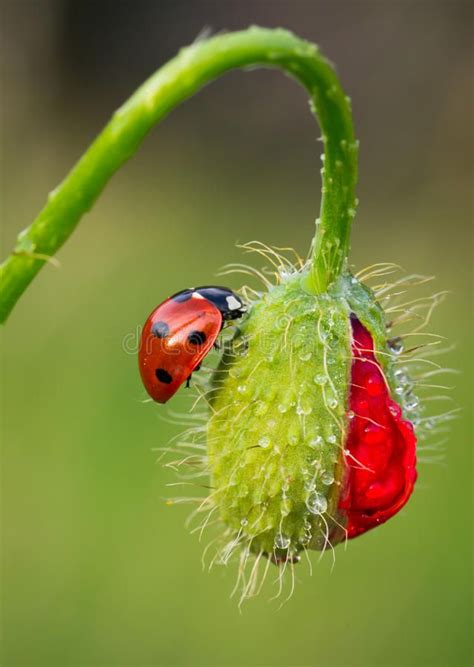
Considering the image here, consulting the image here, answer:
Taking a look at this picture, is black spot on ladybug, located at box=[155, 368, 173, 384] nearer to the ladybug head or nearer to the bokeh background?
the ladybug head

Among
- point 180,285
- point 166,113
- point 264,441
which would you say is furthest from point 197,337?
point 180,285

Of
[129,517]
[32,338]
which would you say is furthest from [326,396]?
[32,338]

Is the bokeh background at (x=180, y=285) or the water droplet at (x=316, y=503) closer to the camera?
the water droplet at (x=316, y=503)

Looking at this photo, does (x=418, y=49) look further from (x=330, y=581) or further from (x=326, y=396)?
(x=326, y=396)

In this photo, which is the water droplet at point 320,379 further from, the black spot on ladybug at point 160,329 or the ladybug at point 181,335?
the black spot on ladybug at point 160,329

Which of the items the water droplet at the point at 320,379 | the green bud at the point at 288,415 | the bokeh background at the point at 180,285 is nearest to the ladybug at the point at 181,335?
the green bud at the point at 288,415

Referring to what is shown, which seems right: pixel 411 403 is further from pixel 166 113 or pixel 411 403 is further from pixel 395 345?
pixel 166 113
